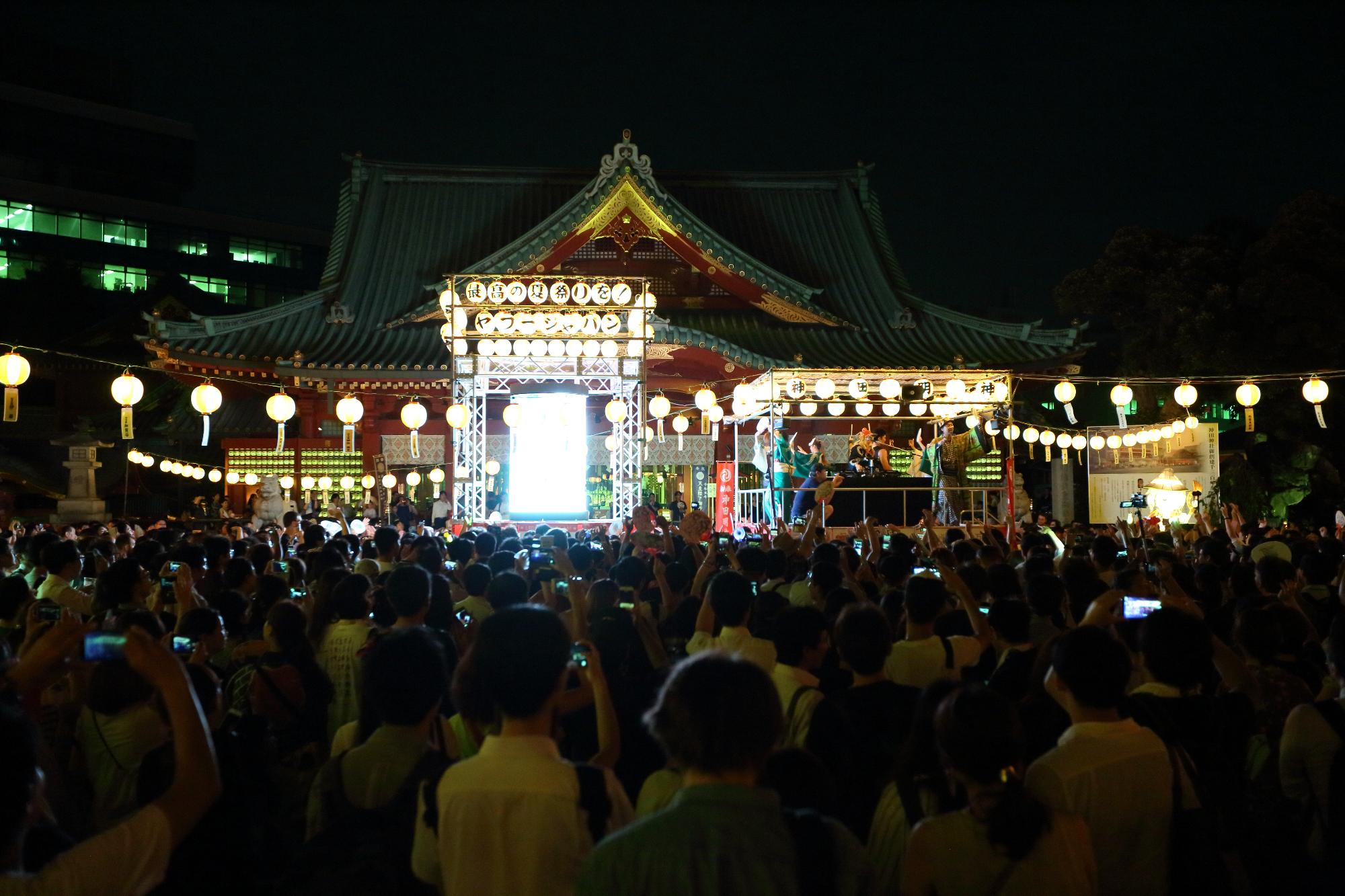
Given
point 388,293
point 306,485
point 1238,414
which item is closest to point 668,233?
point 388,293

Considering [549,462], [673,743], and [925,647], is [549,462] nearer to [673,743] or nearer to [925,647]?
[925,647]

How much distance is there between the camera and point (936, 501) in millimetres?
19797

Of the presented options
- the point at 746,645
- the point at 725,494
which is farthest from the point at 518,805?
the point at 725,494

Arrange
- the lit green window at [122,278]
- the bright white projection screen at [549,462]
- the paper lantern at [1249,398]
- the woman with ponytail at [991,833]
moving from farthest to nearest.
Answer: the lit green window at [122,278]
the bright white projection screen at [549,462]
the paper lantern at [1249,398]
the woman with ponytail at [991,833]

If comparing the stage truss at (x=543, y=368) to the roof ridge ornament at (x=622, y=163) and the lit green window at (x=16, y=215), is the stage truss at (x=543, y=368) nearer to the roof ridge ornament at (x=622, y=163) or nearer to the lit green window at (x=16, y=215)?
the roof ridge ornament at (x=622, y=163)

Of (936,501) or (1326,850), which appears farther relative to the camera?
(936,501)

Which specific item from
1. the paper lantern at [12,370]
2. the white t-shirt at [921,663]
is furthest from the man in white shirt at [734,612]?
the paper lantern at [12,370]

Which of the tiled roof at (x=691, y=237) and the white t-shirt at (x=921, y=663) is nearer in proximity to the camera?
the white t-shirt at (x=921, y=663)

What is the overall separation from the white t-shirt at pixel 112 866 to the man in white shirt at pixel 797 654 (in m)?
2.16

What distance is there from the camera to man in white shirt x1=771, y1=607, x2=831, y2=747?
394 centimetres

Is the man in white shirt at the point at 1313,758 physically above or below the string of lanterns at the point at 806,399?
below

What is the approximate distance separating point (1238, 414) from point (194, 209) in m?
42.9

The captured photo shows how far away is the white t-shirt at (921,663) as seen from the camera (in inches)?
180

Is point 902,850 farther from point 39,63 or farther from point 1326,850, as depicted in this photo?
point 39,63
